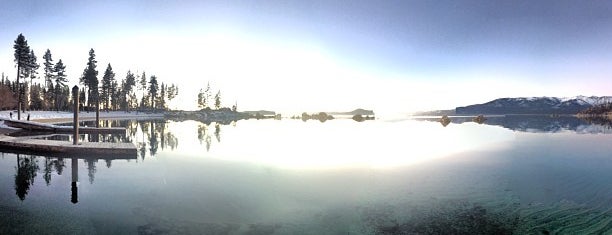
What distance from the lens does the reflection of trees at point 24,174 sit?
12.7 meters

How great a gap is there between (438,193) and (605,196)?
274 inches

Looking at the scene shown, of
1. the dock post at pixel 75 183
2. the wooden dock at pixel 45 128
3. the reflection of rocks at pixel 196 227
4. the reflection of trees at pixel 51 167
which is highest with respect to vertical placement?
the wooden dock at pixel 45 128

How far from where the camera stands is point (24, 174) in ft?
51.4

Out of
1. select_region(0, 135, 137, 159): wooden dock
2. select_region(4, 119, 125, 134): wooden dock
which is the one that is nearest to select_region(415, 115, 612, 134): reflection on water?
select_region(0, 135, 137, 159): wooden dock

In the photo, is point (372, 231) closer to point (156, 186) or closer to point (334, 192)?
point (334, 192)

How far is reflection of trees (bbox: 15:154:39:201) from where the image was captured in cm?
1273

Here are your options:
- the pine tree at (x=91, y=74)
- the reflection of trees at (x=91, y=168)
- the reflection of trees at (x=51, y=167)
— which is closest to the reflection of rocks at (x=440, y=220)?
the reflection of trees at (x=91, y=168)

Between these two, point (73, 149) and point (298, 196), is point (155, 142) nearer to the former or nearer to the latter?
point (73, 149)

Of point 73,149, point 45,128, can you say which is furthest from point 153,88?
point 73,149

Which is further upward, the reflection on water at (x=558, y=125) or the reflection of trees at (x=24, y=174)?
the reflection on water at (x=558, y=125)

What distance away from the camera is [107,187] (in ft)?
45.2

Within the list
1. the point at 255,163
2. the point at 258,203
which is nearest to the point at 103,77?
the point at 255,163

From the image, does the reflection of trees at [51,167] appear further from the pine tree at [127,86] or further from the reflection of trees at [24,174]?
the pine tree at [127,86]

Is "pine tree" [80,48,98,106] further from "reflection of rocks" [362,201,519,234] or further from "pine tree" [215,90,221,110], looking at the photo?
"reflection of rocks" [362,201,519,234]
